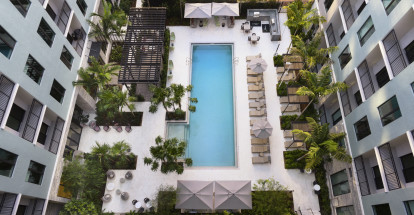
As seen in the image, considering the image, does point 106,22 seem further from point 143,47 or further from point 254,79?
point 254,79

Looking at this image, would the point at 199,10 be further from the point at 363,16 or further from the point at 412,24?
the point at 412,24

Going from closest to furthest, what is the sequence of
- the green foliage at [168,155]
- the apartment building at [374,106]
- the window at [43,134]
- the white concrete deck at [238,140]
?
the apartment building at [374,106], the green foliage at [168,155], the window at [43,134], the white concrete deck at [238,140]

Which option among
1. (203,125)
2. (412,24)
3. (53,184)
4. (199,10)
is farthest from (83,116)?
(412,24)

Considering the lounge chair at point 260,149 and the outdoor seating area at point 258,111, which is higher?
the outdoor seating area at point 258,111

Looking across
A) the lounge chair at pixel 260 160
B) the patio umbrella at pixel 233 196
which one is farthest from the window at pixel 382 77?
the patio umbrella at pixel 233 196

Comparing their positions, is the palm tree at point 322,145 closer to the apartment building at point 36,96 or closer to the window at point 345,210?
the window at point 345,210

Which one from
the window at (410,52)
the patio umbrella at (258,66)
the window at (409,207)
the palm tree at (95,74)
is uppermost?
the patio umbrella at (258,66)

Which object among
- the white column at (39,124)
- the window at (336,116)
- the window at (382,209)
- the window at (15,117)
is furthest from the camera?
the window at (336,116)
